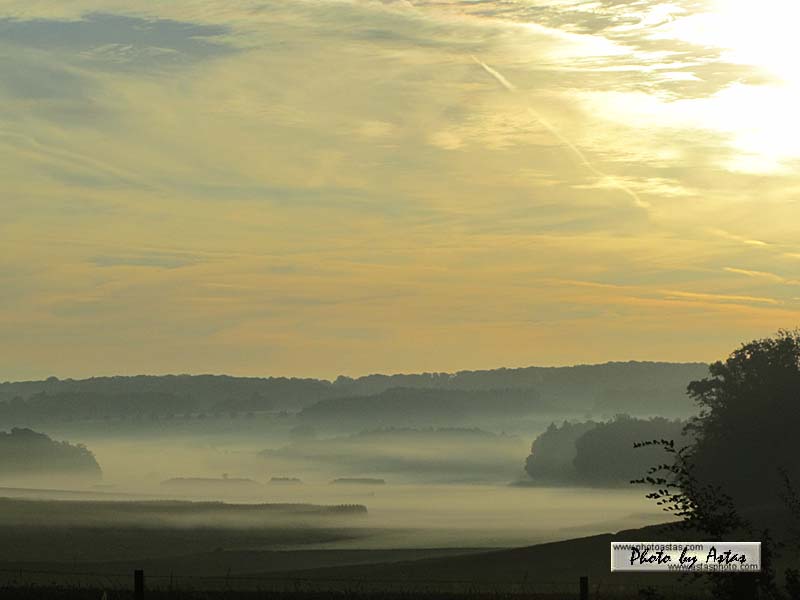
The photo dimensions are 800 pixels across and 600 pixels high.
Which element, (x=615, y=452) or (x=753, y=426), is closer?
(x=753, y=426)

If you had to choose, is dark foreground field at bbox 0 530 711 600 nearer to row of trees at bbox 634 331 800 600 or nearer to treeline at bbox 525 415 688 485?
row of trees at bbox 634 331 800 600

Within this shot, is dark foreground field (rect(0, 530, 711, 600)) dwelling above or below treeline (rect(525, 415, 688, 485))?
below

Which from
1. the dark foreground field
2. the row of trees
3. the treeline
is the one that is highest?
the treeline

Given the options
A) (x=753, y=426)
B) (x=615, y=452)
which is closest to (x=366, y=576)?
(x=753, y=426)

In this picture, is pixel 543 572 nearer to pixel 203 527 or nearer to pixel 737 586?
pixel 737 586

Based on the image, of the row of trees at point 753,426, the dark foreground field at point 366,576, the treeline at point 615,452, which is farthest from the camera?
the treeline at point 615,452

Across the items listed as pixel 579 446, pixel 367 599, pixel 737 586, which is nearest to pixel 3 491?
pixel 579 446

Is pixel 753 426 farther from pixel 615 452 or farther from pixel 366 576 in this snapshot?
pixel 615 452

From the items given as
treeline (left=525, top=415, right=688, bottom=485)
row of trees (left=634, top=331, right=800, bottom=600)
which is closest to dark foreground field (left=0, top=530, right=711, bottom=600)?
row of trees (left=634, top=331, right=800, bottom=600)

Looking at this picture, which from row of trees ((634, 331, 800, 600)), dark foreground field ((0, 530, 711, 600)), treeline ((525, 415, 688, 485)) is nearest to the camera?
dark foreground field ((0, 530, 711, 600))

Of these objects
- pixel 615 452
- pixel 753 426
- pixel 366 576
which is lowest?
pixel 366 576

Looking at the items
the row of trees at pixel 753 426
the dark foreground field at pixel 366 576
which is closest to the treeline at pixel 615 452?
the dark foreground field at pixel 366 576

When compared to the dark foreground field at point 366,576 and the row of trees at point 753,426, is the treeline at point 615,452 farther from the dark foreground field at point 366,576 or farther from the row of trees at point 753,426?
the row of trees at point 753,426

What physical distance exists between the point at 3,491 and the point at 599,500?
8686 centimetres
